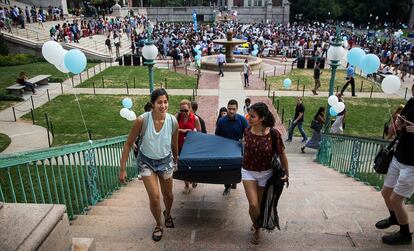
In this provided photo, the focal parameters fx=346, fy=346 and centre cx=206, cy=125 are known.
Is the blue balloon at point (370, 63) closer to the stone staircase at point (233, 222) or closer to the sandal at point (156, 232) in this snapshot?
the stone staircase at point (233, 222)

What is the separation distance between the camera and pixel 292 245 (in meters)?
3.56

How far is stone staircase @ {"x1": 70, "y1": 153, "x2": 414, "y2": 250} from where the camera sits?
3.59 m

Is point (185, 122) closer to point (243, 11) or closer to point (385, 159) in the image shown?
point (385, 159)

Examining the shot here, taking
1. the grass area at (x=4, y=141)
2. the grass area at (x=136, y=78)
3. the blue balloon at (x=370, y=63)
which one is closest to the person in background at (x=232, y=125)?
the blue balloon at (x=370, y=63)

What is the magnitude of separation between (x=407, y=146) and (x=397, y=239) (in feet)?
3.16

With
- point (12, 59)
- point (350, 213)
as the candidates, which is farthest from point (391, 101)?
point (12, 59)

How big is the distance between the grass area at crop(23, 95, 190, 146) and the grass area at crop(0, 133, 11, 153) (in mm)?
1389

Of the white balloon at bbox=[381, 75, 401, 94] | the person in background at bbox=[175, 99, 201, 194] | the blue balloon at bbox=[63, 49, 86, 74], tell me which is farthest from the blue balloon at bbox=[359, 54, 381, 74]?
the blue balloon at bbox=[63, 49, 86, 74]

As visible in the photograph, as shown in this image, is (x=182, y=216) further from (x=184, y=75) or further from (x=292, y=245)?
(x=184, y=75)

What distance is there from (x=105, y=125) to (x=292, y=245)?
1047 centimetres

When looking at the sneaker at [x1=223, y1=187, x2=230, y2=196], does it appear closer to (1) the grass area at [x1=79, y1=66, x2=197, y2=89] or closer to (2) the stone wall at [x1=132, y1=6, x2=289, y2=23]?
(1) the grass area at [x1=79, y1=66, x2=197, y2=89]

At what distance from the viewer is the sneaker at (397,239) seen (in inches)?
140

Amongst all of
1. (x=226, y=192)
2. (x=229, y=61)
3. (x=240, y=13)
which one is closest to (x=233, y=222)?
(x=226, y=192)

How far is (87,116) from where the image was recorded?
1395 cm
